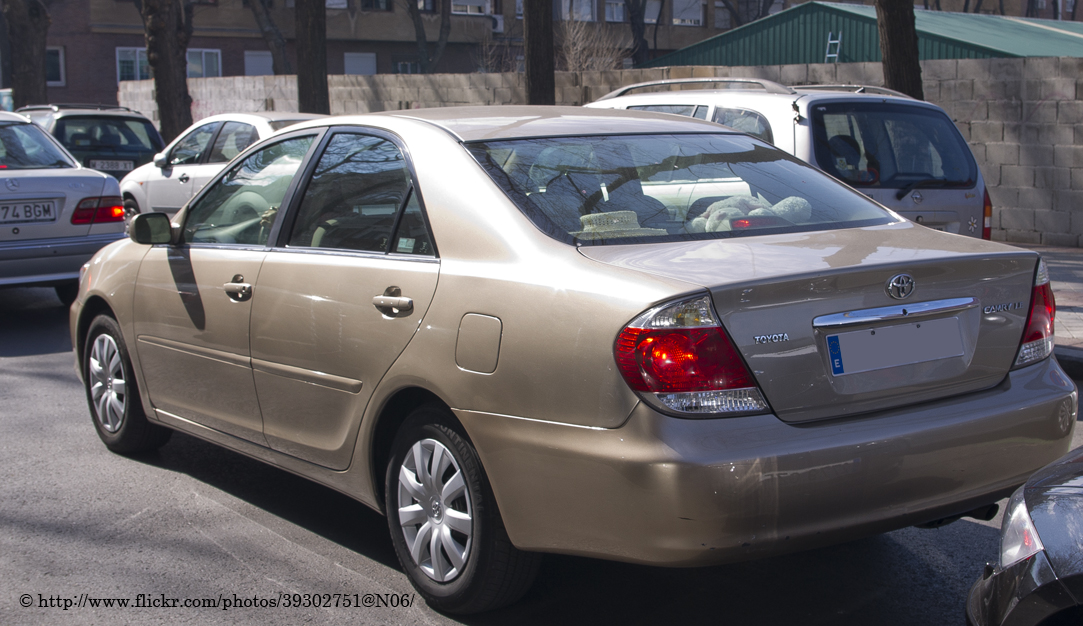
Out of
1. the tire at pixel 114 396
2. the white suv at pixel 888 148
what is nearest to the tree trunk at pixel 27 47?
the white suv at pixel 888 148

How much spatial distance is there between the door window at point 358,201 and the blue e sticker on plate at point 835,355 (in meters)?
1.28

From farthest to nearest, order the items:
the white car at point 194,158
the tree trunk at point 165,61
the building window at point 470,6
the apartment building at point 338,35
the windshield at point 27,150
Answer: the building window at point 470,6
the apartment building at point 338,35
the tree trunk at point 165,61
the white car at point 194,158
the windshield at point 27,150

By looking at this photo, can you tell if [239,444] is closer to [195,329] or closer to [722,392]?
[195,329]

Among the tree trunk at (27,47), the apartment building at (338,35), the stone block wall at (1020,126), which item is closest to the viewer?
the stone block wall at (1020,126)

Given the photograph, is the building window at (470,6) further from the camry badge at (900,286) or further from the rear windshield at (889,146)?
the camry badge at (900,286)

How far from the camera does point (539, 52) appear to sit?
1159cm

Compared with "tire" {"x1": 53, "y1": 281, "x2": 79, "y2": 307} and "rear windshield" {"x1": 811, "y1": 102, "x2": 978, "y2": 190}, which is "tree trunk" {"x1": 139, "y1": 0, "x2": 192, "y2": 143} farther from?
"rear windshield" {"x1": 811, "y1": 102, "x2": 978, "y2": 190}

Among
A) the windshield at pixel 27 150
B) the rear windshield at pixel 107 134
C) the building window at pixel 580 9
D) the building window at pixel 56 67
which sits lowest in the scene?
the windshield at pixel 27 150

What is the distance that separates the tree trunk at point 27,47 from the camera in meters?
22.2

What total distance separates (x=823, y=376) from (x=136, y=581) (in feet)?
7.89

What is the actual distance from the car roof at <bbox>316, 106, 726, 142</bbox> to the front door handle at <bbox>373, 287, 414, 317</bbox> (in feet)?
1.92

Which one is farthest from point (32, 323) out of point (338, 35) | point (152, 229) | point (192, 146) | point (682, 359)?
point (338, 35)

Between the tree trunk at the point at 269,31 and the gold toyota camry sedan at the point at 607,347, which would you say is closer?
the gold toyota camry sedan at the point at 607,347

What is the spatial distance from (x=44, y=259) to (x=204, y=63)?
3953 cm
